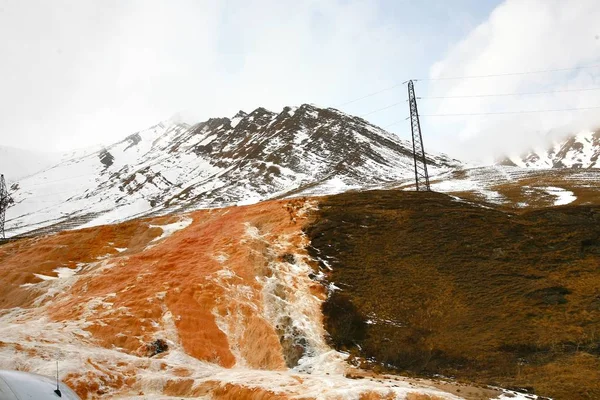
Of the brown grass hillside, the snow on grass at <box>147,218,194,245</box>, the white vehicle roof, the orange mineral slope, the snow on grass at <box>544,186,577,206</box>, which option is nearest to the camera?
the white vehicle roof

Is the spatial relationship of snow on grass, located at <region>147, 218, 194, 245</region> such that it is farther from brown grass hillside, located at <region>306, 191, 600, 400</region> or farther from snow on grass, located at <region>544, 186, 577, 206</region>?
snow on grass, located at <region>544, 186, 577, 206</region>

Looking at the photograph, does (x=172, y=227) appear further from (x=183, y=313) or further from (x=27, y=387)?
(x=27, y=387)

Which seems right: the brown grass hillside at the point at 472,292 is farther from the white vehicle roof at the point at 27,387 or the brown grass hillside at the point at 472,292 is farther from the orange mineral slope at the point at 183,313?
the white vehicle roof at the point at 27,387

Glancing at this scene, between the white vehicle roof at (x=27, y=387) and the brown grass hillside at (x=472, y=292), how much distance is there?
1662 centimetres

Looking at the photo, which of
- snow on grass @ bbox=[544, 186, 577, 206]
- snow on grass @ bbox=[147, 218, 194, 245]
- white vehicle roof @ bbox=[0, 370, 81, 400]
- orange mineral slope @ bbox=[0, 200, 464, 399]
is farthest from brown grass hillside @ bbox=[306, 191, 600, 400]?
snow on grass @ bbox=[544, 186, 577, 206]

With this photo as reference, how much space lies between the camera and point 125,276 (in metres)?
33.2

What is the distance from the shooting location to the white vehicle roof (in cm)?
682

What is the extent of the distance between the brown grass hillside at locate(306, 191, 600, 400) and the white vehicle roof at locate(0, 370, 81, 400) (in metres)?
16.6

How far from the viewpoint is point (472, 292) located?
26.6m

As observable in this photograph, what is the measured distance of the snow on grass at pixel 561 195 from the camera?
6288 cm

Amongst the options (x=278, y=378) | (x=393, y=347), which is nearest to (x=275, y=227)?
(x=393, y=347)

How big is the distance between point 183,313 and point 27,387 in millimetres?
20381

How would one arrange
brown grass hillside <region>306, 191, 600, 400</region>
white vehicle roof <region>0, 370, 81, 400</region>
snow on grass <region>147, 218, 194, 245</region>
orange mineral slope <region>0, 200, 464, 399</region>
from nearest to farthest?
white vehicle roof <region>0, 370, 81, 400</region> → orange mineral slope <region>0, 200, 464, 399</region> → brown grass hillside <region>306, 191, 600, 400</region> → snow on grass <region>147, 218, 194, 245</region>

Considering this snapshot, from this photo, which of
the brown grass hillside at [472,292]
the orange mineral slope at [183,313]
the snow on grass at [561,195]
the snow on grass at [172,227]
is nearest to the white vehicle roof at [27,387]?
the orange mineral slope at [183,313]
